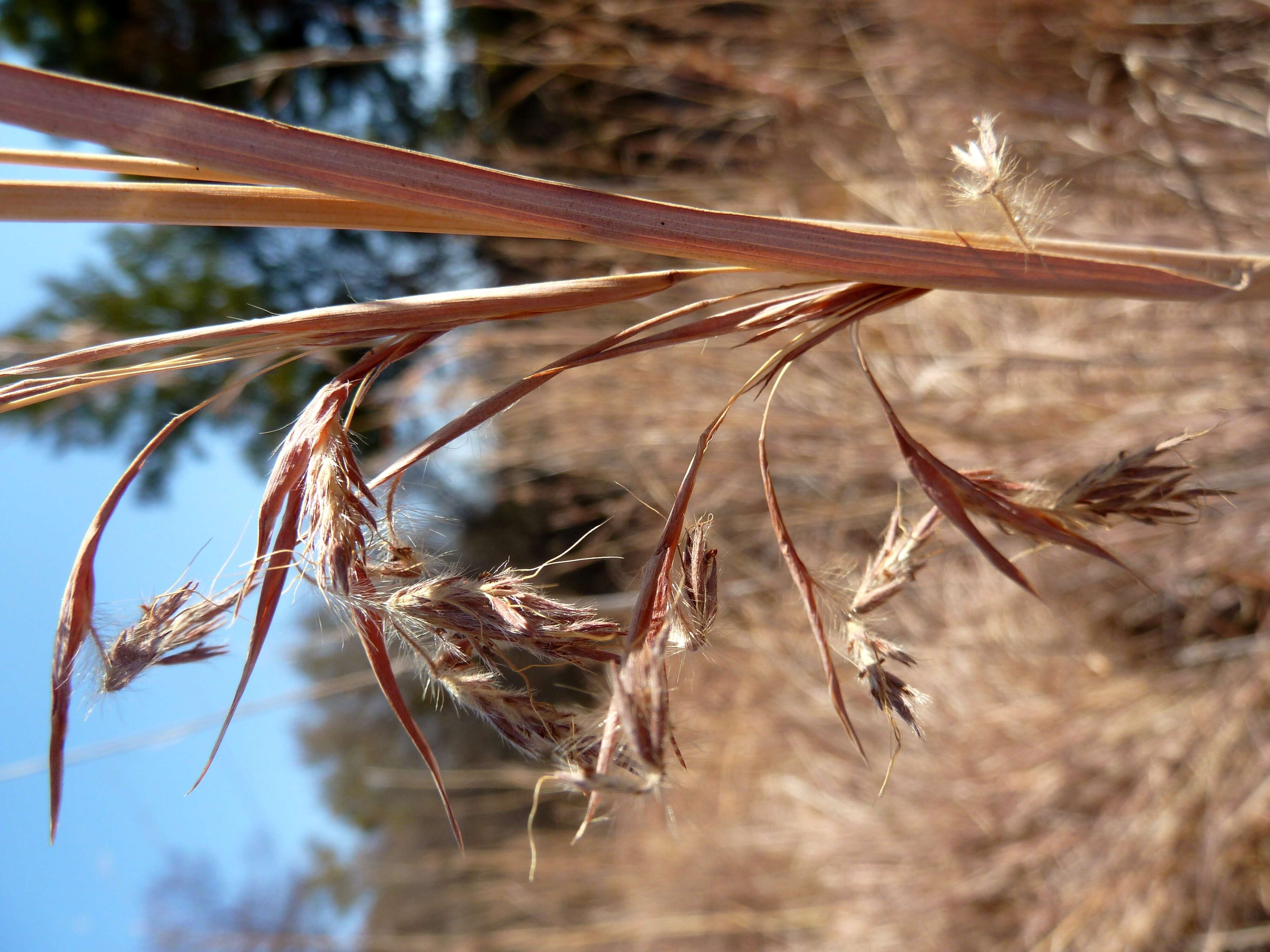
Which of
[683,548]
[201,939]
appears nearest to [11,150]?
[683,548]

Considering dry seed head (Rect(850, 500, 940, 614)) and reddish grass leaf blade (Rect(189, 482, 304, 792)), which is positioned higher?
reddish grass leaf blade (Rect(189, 482, 304, 792))

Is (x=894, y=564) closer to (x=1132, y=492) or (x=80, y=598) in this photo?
(x=1132, y=492)

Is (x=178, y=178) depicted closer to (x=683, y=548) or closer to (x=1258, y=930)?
(x=683, y=548)

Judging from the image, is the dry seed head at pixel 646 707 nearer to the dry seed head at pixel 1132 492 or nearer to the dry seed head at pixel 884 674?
the dry seed head at pixel 884 674

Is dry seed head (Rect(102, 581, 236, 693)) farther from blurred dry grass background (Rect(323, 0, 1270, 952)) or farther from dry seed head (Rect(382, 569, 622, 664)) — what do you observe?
blurred dry grass background (Rect(323, 0, 1270, 952))

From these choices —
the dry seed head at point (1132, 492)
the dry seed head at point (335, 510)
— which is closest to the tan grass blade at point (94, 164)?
the dry seed head at point (335, 510)

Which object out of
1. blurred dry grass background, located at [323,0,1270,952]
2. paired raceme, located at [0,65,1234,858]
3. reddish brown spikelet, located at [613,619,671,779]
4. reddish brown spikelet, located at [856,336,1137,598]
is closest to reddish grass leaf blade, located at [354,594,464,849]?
paired raceme, located at [0,65,1234,858]
